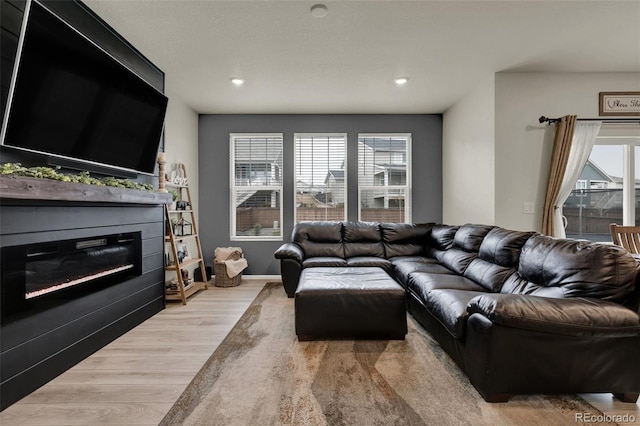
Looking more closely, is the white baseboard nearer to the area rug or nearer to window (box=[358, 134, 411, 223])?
window (box=[358, 134, 411, 223])

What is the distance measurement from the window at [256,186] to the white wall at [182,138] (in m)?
0.58

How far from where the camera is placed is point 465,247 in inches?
125

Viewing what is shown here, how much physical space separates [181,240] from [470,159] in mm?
4005

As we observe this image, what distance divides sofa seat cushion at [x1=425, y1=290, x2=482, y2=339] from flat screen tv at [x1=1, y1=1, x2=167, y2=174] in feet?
9.43

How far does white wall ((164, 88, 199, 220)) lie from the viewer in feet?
12.5

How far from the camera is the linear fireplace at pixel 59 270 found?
1.71 m

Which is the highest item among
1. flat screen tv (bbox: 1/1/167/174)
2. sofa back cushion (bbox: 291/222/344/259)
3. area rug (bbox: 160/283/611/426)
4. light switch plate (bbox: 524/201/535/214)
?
flat screen tv (bbox: 1/1/167/174)

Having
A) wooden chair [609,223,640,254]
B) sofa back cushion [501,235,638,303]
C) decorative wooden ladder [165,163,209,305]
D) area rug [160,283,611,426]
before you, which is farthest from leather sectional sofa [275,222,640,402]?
decorative wooden ladder [165,163,209,305]

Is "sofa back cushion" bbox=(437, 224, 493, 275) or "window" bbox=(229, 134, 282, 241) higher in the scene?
"window" bbox=(229, 134, 282, 241)

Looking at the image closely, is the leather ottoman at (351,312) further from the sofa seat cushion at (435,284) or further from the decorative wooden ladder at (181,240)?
the decorative wooden ladder at (181,240)

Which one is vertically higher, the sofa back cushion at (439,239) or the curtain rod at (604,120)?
the curtain rod at (604,120)
